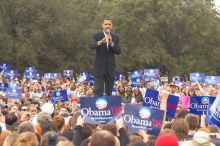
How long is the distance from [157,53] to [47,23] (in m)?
10.4

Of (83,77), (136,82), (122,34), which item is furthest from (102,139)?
(122,34)

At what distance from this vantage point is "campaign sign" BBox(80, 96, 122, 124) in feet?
25.2

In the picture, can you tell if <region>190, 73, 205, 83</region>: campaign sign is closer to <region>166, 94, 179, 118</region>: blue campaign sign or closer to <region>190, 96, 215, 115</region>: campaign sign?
<region>190, 96, 215, 115</region>: campaign sign

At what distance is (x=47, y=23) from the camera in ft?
154

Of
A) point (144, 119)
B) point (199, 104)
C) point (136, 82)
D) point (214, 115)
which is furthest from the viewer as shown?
point (136, 82)

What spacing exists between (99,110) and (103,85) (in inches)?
129

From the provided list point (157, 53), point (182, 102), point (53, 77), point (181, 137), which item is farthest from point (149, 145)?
point (157, 53)

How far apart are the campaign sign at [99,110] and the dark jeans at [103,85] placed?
3114 millimetres

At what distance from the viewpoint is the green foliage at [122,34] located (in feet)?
152

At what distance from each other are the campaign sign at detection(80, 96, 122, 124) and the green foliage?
37628 mm

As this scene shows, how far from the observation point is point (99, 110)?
25.3 ft

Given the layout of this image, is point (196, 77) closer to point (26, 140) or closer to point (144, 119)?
point (144, 119)

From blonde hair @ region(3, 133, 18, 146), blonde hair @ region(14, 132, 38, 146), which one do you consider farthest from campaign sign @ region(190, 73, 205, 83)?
blonde hair @ region(14, 132, 38, 146)

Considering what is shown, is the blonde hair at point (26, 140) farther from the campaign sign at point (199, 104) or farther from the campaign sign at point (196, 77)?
the campaign sign at point (196, 77)
